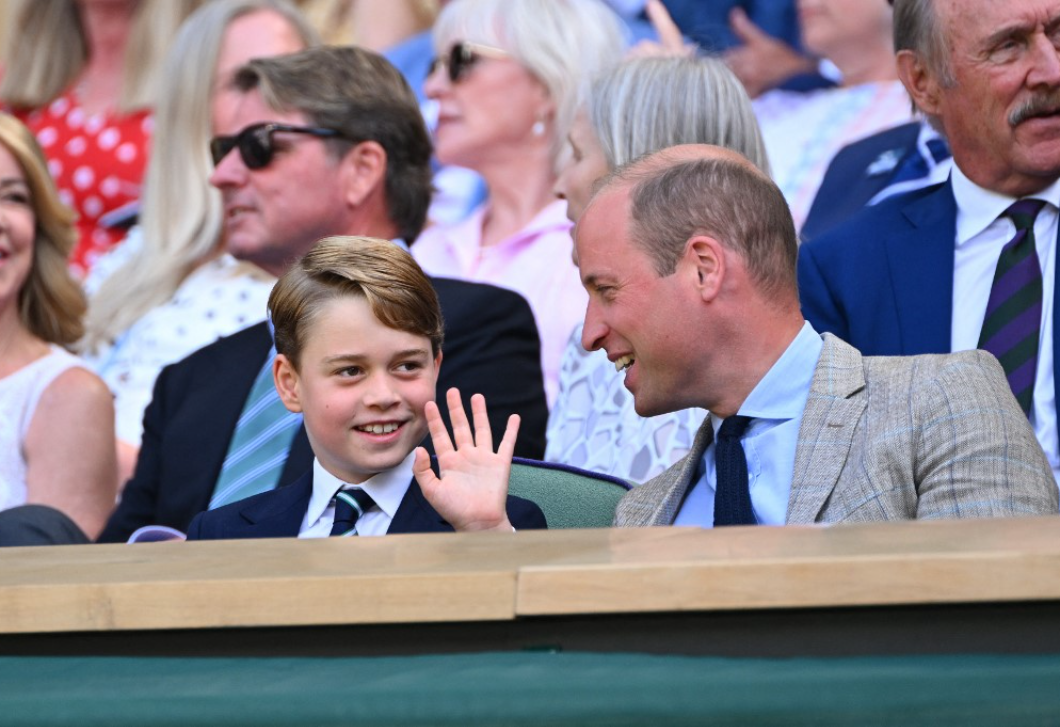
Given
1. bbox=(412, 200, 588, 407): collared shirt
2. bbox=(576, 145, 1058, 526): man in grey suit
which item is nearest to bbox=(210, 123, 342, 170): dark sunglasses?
bbox=(412, 200, 588, 407): collared shirt

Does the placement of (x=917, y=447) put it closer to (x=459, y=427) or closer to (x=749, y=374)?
(x=749, y=374)

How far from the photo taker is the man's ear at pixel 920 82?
3.08 m

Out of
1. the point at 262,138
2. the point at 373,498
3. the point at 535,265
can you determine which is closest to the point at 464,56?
the point at 535,265

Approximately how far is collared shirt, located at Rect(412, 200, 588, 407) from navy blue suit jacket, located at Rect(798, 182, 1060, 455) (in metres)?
0.92

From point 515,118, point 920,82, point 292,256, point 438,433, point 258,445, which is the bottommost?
point 258,445

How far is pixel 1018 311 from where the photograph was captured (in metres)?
2.78

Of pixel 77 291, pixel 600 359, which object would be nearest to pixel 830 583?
pixel 600 359

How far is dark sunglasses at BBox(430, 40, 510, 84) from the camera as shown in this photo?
421cm

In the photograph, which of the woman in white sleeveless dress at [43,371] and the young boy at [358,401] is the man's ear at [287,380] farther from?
the woman in white sleeveless dress at [43,371]

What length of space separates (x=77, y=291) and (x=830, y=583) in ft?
9.95

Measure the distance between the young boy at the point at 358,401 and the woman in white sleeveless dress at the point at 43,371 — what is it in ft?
3.76

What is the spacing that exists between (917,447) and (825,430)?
5.0 inches

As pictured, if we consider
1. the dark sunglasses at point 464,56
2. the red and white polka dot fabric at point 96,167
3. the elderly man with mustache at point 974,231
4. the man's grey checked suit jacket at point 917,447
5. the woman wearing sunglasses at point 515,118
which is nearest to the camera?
the man's grey checked suit jacket at point 917,447

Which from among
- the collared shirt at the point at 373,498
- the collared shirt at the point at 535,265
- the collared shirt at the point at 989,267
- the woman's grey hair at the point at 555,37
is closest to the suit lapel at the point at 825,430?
the collared shirt at the point at 989,267
